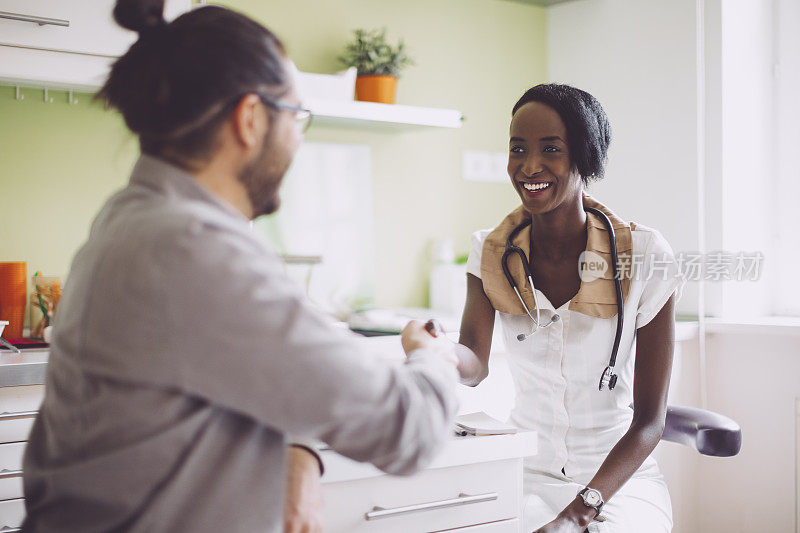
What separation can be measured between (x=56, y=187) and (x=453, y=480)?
6.11ft

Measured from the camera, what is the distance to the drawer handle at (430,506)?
1117 mm

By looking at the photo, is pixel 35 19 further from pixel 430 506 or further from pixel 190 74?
pixel 430 506

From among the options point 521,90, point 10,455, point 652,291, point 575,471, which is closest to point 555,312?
point 652,291

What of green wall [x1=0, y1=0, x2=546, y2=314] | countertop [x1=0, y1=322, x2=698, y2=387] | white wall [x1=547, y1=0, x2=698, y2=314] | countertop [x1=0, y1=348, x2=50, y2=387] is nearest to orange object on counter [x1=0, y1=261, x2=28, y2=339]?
green wall [x1=0, y1=0, x2=546, y2=314]

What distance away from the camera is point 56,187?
2434mm

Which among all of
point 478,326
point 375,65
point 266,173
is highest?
point 375,65

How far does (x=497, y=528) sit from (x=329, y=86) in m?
1.77

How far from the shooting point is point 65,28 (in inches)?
82.4

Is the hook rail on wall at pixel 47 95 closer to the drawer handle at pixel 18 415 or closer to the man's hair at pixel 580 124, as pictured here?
the drawer handle at pixel 18 415

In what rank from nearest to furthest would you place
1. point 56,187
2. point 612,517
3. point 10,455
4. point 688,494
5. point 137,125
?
point 137,125 → point 612,517 → point 10,455 → point 56,187 → point 688,494

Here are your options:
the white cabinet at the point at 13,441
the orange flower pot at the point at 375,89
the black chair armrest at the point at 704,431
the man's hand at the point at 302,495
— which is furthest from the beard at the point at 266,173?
the orange flower pot at the point at 375,89

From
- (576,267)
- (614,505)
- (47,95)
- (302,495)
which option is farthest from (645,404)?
(47,95)

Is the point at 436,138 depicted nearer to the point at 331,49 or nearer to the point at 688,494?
the point at 331,49

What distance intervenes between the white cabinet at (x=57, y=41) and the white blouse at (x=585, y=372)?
4.63ft
